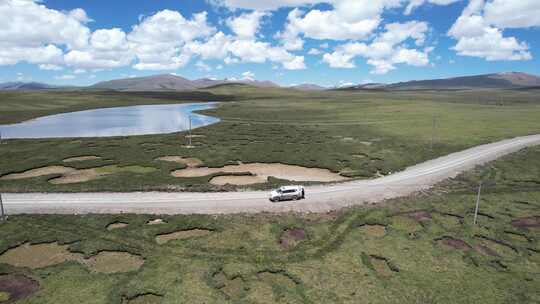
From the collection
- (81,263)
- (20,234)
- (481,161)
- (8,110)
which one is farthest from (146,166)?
(8,110)

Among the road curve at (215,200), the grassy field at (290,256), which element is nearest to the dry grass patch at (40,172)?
the road curve at (215,200)

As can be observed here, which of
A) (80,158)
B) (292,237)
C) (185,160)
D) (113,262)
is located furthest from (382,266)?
(80,158)

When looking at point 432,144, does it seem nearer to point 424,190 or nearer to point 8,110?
point 424,190

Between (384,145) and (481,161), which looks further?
(384,145)

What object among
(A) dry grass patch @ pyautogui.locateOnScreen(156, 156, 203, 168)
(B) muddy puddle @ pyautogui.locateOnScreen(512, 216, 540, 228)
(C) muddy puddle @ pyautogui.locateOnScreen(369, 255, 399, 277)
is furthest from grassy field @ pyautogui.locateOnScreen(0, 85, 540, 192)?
(C) muddy puddle @ pyautogui.locateOnScreen(369, 255, 399, 277)

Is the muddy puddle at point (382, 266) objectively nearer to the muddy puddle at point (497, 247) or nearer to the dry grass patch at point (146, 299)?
the muddy puddle at point (497, 247)
